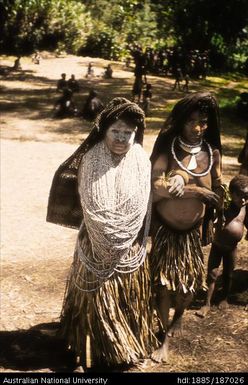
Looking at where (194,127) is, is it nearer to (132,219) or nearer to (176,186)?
(176,186)

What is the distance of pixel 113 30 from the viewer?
96.3ft

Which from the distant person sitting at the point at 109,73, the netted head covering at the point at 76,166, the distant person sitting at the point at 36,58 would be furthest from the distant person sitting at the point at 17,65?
the netted head covering at the point at 76,166

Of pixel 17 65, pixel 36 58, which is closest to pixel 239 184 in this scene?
pixel 17 65

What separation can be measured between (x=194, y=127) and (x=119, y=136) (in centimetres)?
60

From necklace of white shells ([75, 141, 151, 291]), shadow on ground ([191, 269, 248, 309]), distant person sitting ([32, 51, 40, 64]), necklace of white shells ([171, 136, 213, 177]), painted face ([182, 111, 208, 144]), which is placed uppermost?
distant person sitting ([32, 51, 40, 64])

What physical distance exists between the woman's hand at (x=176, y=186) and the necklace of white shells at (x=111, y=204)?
18 centimetres

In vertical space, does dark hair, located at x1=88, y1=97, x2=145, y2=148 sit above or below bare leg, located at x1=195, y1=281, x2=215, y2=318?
above

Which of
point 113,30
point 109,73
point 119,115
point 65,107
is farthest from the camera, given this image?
point 113,30

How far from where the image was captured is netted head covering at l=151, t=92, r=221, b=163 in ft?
11.9

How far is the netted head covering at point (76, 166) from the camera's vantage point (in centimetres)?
348

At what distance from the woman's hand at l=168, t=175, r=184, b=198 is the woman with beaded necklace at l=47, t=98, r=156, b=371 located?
0.58 ft

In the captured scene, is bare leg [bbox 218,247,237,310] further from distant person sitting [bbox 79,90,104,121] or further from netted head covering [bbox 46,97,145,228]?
distant person sitting [bbox 79,90,104,121]

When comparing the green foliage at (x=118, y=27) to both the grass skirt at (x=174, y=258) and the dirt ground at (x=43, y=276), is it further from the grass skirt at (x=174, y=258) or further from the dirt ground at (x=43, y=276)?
the grass skirt at (x=174, y=258)

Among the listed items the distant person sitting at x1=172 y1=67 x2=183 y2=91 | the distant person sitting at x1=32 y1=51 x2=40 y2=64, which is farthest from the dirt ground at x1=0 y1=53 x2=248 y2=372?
the distant person sitting at x1=32 y1=51 x2=40 y2=64
